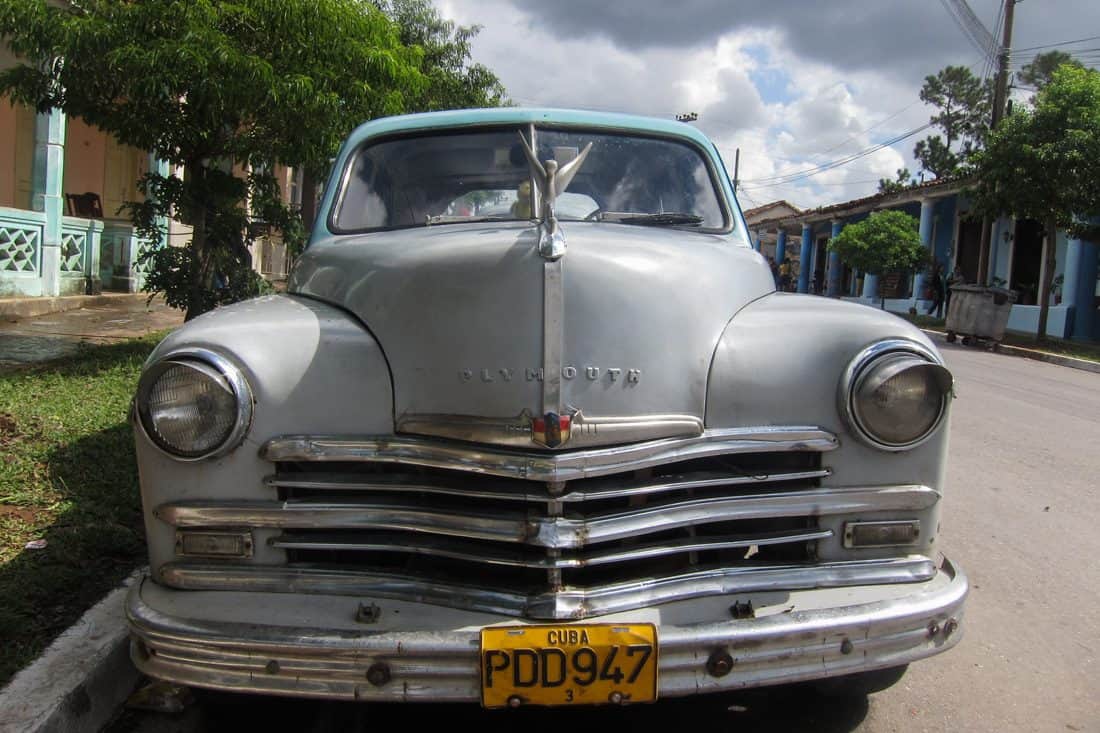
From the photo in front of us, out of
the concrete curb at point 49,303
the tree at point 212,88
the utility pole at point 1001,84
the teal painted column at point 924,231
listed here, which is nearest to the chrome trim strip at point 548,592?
the tree at point 212,88

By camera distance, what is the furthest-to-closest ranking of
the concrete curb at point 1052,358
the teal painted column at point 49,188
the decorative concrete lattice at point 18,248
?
the concrete curb at point 1052,358 → the teal painted column at point 49,188 → the decorative concrete lattice at point 18,248

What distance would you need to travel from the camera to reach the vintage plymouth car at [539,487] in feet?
6.17

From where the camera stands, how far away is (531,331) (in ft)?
6.70

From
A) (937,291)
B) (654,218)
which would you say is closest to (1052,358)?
(937,291)

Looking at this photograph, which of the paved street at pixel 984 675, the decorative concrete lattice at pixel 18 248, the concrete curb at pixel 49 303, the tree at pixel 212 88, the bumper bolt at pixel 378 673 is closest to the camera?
the bumper bolt at pixel 378 673

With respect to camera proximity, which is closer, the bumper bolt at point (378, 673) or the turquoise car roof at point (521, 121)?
the bumper bolt at point (378, 673)

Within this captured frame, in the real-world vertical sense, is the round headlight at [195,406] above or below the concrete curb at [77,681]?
above

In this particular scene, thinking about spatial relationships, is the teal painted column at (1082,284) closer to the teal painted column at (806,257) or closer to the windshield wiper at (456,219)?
the teal painted column at (806,257)

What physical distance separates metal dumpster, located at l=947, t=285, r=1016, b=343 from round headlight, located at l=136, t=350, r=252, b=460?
50.4ft

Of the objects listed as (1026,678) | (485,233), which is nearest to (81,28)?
(485,233)

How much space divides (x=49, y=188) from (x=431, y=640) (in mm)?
10850

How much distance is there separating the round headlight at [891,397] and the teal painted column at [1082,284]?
18405 millimetres

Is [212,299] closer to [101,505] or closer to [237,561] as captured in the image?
[101,505]

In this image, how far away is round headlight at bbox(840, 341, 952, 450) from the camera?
2.14m
